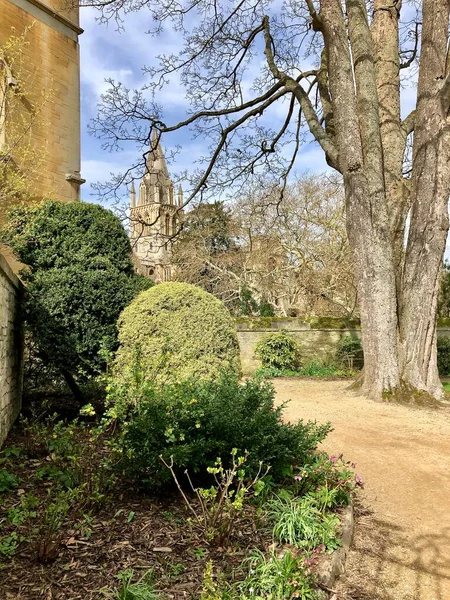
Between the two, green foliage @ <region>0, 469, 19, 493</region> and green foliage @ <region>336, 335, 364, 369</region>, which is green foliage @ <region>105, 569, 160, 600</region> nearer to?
green foliage @ <region>0, 469, 19, 493</region>

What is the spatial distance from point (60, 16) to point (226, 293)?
12.1 meters

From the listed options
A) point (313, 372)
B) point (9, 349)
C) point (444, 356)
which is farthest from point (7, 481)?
point (444, 356)

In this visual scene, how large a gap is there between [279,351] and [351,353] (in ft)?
6.37

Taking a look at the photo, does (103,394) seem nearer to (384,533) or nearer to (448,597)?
(384,533)

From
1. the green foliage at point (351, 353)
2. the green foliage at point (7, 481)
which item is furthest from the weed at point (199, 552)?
the green foliage at point (351, 353)

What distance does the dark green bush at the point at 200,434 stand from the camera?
3.35 m

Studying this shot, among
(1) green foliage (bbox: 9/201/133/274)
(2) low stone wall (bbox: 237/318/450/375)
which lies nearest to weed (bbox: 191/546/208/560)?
(1) green foliage (bbox: 9/201/133/274)

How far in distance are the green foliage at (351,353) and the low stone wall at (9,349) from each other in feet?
28.6

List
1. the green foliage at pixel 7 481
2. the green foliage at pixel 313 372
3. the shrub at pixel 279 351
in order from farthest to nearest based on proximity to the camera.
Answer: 1. the shrub at pixel 279 351
2. the green foliage at pixel 313 372
3. the green foliage at pixel 7 481

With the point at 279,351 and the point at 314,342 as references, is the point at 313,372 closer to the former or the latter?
the point at 279,351

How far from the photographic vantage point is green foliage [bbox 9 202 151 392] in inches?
227

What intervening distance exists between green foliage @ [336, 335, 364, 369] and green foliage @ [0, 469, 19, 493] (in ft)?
33.4

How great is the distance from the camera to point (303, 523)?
2.88 meters

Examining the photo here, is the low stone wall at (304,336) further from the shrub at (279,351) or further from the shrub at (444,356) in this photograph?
the shrub at (444,356)
